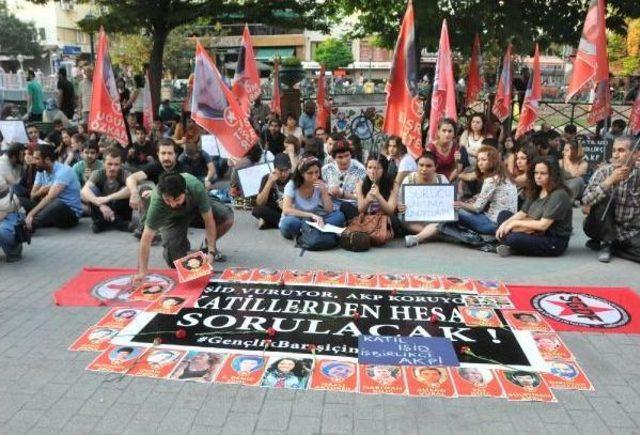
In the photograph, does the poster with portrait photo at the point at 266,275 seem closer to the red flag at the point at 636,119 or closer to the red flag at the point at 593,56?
the red flag at the point at 593,56

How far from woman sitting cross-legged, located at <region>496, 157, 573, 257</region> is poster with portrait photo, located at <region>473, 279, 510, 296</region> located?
3.47ft

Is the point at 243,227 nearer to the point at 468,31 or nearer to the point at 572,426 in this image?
the point at 572,426

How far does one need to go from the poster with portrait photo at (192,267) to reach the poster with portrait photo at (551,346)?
2.85 metres

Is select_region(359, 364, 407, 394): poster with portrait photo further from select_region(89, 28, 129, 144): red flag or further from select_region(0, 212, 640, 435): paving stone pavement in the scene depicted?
select_region(89, 28, 129, 144): red flag

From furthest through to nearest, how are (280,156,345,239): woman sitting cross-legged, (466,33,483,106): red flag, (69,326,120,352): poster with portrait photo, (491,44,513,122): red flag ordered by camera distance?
1. (466,33,483,106): red flag
2. (491,44,513,122): red flag
3. (280,156,345,239): woman sitting cross-legged
4. (69,326,120,352): poster with portrait photo

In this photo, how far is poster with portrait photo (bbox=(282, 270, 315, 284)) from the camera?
5582 mm

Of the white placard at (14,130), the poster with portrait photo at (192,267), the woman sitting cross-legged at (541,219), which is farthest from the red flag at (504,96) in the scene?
the white placard at (14,130)

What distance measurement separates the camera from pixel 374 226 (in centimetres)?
696

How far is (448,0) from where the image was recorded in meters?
13.1

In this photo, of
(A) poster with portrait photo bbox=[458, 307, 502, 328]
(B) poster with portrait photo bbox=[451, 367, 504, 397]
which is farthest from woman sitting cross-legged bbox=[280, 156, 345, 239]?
(B) poster with portrait photo bbox=[451, 367, 504, 397]

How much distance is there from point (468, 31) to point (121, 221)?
9294 mm

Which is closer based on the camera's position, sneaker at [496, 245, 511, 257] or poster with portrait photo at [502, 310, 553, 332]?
poster with portrait photo at [502, 310, 553, 332]

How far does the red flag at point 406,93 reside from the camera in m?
7.34

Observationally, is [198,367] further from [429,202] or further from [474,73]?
[474,73]
